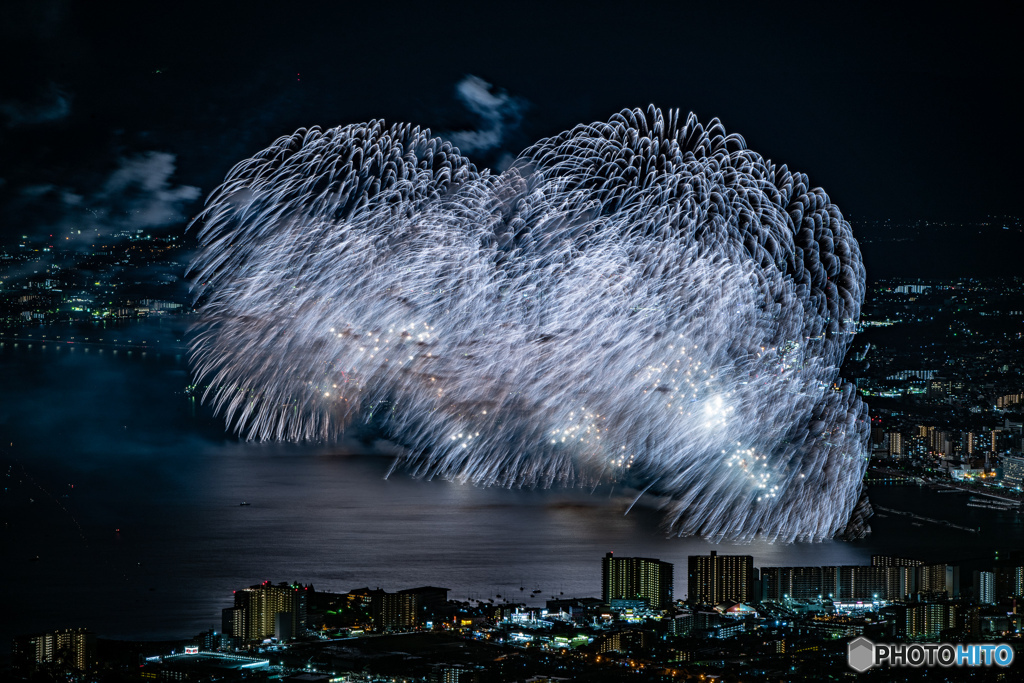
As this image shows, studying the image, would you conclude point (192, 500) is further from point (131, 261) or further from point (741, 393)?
point (131, 261)

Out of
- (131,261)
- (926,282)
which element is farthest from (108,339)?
(926,282)

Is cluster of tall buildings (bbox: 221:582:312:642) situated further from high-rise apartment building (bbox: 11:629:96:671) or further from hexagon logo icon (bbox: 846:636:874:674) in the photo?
hexagon logo icon (bbox: 846:636:874:674)

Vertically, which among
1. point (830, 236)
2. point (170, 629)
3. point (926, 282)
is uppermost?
point (926, 282)

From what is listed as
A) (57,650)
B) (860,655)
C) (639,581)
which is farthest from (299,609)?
(860,655)

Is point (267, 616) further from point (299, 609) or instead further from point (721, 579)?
point (721, 579)

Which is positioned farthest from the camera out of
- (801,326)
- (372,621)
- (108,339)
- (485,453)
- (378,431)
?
(108,339)

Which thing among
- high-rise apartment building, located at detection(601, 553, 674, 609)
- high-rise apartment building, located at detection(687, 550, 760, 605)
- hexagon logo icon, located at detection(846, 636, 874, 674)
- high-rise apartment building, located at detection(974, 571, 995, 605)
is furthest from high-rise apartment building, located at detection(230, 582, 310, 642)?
high-rise apartment building, located at detection(974, 571, 995, 605)
